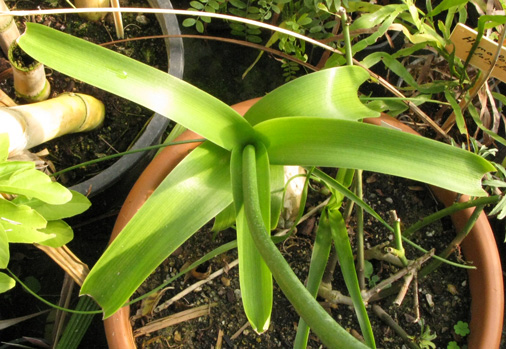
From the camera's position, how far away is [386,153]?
60cm

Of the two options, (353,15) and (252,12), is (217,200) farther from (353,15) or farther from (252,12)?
(353,15)

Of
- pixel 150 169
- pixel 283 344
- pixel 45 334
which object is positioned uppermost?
pixel 150 169

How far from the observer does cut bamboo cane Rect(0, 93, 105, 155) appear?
0.64m

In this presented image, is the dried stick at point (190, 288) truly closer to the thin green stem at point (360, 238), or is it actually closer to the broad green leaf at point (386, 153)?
the thin green stem at point (360, 238)

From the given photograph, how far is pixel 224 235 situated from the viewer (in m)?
0.95

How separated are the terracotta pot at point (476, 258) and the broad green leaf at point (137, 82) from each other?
22 cm

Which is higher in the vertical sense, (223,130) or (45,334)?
(223,130)

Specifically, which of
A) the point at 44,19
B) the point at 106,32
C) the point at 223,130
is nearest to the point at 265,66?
the point at 106,32

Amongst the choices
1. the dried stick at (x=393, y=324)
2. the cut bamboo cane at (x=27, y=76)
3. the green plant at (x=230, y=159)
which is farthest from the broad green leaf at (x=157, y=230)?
the dried stick at (x=393, y=324)

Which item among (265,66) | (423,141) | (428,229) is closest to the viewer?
(423,141)

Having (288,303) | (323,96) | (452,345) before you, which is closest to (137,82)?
(323,96)

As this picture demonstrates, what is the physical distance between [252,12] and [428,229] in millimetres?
A: 634

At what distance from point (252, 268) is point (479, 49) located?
0.57m

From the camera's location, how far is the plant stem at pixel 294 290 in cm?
39
